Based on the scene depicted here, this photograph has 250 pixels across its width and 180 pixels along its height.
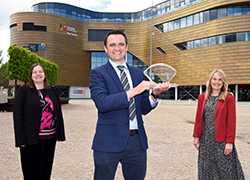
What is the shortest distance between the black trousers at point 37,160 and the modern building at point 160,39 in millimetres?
35925

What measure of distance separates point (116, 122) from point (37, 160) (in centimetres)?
182

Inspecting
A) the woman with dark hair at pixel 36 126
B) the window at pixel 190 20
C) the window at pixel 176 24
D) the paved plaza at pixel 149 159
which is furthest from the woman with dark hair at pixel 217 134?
the window at pixel 176 24

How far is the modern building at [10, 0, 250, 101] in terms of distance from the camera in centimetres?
3703

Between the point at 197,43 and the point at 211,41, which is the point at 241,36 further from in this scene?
the point at 197,43

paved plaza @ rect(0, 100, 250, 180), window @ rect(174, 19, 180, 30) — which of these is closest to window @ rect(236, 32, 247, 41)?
window @ rect(174, 19, 180, 30)

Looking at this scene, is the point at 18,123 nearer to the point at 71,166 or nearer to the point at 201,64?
the point at 71,166

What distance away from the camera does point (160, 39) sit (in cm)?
4644

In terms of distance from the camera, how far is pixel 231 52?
36.8 m

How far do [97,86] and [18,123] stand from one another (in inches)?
69.7

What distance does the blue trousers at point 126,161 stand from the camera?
2080mm

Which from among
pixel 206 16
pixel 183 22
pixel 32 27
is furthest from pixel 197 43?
pixel 32 27

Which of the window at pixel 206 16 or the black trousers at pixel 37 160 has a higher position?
the window at pixel 206 16

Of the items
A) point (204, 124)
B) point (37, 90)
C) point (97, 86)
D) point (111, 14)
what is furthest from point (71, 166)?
point (111, 14)

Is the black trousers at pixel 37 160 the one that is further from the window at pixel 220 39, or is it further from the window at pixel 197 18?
the window at pixel 197 18
